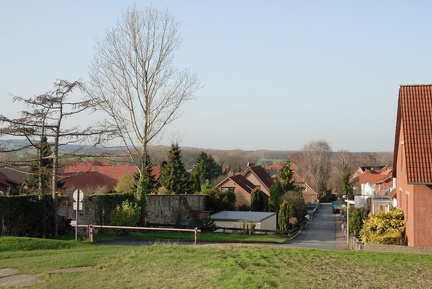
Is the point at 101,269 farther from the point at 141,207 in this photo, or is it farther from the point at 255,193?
the point at 255,193

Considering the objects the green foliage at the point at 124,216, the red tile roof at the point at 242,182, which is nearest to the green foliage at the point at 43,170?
the green foliage at the point at 124,216

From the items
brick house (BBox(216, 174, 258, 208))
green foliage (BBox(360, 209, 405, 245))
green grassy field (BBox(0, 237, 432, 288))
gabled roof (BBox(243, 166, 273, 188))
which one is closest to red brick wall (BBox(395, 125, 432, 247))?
green foliage (BBox(360, 209, 405, 245))

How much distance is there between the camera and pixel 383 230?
23.9m


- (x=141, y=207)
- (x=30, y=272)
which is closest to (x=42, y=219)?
(x=141, y=207)

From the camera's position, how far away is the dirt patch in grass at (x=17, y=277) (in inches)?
494

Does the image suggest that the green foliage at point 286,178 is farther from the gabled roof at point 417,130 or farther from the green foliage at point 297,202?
the gabled roof at point 417,130

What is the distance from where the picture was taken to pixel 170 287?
11.1 m

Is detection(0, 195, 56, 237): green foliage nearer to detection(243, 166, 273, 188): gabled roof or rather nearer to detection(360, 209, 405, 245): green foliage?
detection(360, 209, 405, 245): green foliage

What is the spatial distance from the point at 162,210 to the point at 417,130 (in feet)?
75.5

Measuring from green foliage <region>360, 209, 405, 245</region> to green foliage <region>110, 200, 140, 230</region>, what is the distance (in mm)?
14091

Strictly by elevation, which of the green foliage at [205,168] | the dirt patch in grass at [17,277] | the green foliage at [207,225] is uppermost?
the green foliage at [205,168]

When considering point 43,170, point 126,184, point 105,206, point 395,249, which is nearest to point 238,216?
Answer: point 126,184

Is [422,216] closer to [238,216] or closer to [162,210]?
[162,210]

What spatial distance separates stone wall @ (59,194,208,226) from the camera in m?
30.3
